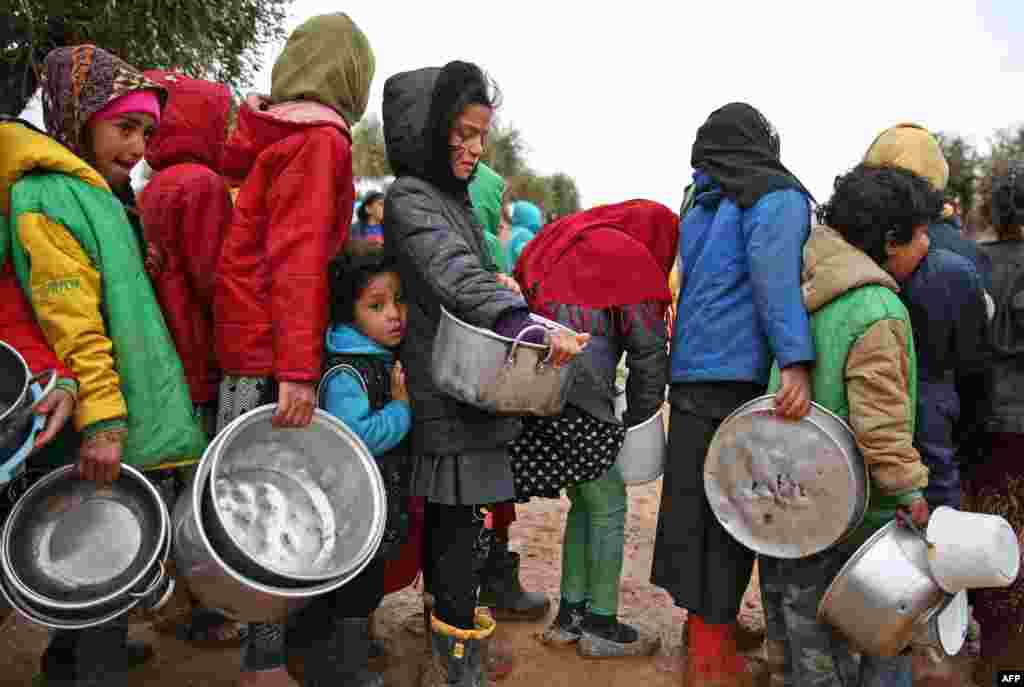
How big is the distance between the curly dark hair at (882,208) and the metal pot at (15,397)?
218cm

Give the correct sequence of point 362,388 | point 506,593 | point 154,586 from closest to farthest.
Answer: point 154,586 → point 362,388 → point 506,593

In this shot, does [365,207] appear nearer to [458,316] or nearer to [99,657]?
[458,316]

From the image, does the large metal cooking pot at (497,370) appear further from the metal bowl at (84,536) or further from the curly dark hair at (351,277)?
the metal bowl at (84,536)

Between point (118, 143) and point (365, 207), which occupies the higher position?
point (118, 143)

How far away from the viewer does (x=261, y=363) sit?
2.42m

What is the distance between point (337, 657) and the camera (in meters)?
2.51

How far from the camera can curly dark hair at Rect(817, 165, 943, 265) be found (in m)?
2.48

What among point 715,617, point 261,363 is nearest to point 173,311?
point 261,363

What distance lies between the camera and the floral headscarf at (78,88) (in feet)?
7.73

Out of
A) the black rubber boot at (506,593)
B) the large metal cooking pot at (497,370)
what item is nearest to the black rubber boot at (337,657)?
the large metal cooking pot at (497,370)

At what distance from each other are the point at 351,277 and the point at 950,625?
1959 millimetres

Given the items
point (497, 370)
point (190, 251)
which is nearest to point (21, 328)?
point (190, 251)

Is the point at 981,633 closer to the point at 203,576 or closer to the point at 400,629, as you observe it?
the point at 400,629

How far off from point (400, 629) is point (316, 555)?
4.07 feet
